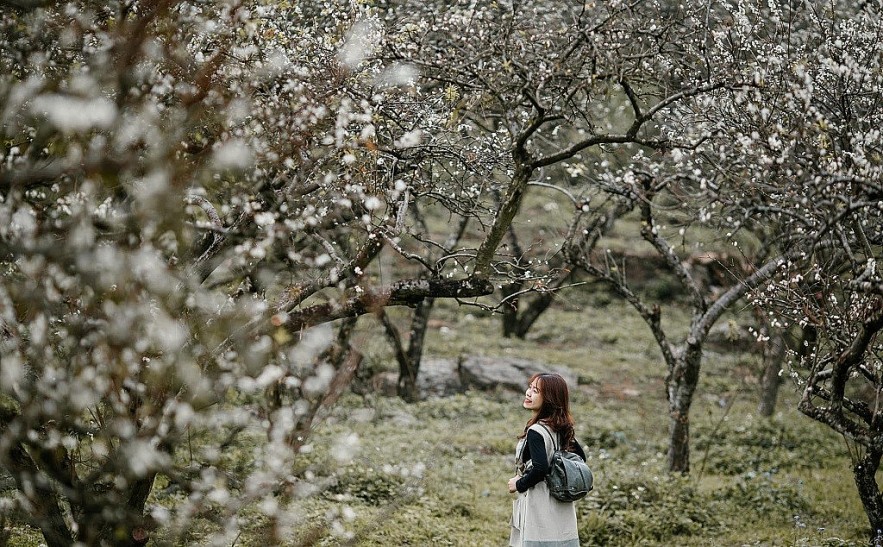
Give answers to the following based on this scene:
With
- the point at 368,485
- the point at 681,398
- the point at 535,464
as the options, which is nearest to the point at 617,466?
the point at 681,398

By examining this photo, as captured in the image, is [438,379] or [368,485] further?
[438,379]

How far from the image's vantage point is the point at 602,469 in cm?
945

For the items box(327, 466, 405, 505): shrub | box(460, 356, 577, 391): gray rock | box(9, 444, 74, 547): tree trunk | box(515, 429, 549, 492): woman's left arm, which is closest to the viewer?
box(9, 444, 74, 547): tree trunk

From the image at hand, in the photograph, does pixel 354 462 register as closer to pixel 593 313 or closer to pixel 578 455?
pixel 578 455

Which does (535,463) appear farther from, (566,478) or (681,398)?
(681,398)

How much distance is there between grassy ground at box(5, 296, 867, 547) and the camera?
786 cm

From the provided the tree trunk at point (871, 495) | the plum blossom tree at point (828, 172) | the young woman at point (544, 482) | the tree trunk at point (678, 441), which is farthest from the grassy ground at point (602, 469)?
the plum blossom tree at point (828, 172)

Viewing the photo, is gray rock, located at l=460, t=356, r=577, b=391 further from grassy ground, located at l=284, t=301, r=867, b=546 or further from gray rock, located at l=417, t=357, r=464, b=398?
grassy ground, located at l=284, t=301, r=867, b=546

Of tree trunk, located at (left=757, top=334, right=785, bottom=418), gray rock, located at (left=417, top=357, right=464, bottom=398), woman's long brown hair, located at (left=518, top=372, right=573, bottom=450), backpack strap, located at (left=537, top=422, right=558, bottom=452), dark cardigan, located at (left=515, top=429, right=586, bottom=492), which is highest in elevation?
gray rock, located at (left=417, top=357, right=464, bottom=398)

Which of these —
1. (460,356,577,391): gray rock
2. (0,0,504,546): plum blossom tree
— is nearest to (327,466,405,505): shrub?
(0,0,504,546): plum blossom tree

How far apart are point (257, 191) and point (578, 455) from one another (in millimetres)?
3242

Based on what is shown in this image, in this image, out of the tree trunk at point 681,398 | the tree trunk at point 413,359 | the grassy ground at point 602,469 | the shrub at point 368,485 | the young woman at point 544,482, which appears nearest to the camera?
the young woman at point 544,482

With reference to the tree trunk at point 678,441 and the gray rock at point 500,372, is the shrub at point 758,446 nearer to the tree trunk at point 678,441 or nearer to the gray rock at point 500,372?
the tree trunk at point 678,441

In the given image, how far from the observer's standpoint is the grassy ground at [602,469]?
7.86 metres
